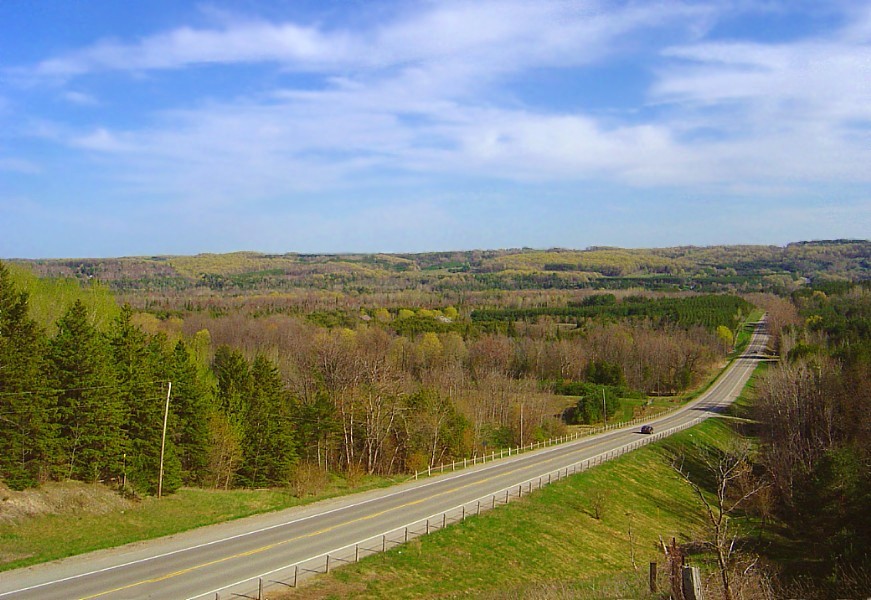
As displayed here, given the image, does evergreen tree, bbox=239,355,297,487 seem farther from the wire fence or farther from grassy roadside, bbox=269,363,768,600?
grassy roadside, bbox=269,363,768,600

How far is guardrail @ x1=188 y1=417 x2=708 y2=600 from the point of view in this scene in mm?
21812

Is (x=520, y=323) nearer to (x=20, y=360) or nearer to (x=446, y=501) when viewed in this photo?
(x=446, y=501)

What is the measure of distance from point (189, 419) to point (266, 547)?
53.5ft

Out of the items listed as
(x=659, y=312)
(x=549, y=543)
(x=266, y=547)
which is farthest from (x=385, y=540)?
(x=659, y=312)

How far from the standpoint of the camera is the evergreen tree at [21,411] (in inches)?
1156

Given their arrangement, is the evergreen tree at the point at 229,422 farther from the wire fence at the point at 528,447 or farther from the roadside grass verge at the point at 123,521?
the wire fence at the point at 528,447

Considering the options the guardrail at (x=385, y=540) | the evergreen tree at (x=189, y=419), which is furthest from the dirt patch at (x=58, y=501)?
the guardrail at (x=385, y=540)

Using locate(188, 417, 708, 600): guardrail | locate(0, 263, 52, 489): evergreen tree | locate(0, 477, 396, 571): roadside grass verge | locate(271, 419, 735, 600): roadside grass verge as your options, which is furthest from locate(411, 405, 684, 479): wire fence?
locate(0, 263, 52, 489): evergreen tree

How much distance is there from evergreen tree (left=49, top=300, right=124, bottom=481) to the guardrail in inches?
586

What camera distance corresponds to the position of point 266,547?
26.1 metres

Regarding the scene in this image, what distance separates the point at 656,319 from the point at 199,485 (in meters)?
127

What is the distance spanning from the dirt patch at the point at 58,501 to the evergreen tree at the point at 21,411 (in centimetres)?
92

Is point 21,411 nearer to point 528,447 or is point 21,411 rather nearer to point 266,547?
point 266,547

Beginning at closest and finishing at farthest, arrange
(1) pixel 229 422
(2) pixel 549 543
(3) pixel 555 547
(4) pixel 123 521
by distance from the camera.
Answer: (4) pixel 123 521, (3) pixel 555 547, (2) pixel 549 543, (1) pixel 229 422
